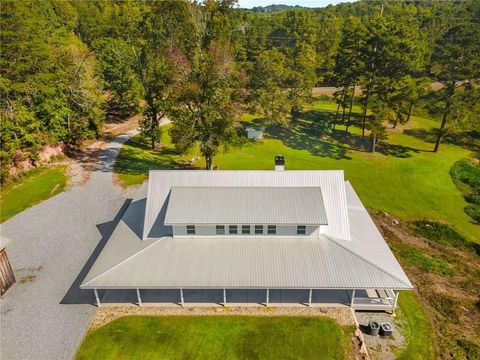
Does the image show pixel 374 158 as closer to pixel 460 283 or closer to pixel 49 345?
pixel 460 283

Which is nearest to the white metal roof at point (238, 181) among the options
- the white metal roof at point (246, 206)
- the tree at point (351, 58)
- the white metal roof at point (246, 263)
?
the white metal roof at point (246, 206)

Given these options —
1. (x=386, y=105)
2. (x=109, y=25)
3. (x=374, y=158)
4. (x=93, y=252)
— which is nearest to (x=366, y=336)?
(x=93, y=252)

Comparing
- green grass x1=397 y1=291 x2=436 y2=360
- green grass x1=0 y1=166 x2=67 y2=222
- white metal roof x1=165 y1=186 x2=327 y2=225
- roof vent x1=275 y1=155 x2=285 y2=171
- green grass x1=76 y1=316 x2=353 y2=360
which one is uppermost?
roof vent x1=275 y1=155 x2=285 y2=171

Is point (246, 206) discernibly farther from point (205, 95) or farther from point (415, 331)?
point (205, 95)

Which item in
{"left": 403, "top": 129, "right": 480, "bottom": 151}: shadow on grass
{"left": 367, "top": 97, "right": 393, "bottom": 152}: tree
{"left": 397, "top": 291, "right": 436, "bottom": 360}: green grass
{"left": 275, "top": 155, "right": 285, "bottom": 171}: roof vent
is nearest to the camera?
{"left": 397, "top": 291, "right": 436, "bottom": 360}: green grass

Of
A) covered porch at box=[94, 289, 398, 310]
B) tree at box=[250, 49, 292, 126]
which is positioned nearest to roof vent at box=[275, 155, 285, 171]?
covered porch at box=[94, 289, 398, 310]

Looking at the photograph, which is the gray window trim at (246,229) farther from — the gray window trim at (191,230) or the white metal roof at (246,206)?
the gray window trim at (191,230)

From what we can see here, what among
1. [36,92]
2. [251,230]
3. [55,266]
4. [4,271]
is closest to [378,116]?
[251,230]

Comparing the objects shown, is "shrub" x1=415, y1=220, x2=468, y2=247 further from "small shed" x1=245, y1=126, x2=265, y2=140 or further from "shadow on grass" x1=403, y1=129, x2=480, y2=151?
"small shed" x1=245, y1=126, x2=265, y2=140
